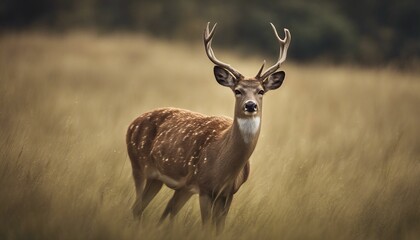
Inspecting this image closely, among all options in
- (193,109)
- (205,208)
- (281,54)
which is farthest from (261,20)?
(205,208)

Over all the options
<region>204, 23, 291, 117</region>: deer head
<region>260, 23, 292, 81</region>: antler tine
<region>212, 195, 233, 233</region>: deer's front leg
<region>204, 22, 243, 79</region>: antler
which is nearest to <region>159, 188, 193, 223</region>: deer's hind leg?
<region>212, 195, 233, 233</region>: deer's front leg

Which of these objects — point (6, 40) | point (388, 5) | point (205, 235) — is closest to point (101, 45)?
point (6, 40)

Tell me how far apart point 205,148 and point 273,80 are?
797 millimetres

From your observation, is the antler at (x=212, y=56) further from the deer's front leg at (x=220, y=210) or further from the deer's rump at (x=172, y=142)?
the deer's front leg at (x=220, y=210)

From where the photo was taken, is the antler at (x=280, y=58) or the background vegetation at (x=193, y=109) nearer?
the background vegetation at (x=193, y=109)

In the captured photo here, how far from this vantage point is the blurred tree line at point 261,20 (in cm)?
2430

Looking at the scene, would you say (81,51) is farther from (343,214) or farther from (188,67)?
(343,214)

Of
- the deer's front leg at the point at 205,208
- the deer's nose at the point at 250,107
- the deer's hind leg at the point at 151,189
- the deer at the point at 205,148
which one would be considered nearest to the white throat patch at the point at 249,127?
the deer at the point at 205,148

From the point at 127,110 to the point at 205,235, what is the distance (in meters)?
5.59

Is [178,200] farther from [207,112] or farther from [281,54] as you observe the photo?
[207,112]

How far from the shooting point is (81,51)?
16.7m

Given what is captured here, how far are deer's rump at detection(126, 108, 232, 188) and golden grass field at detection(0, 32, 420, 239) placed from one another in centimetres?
30

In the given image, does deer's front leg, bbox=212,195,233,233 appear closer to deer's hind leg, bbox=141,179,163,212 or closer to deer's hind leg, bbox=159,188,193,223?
deer's hind leg, bbox=159,188,193,223

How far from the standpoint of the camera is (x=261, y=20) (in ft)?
83.4
